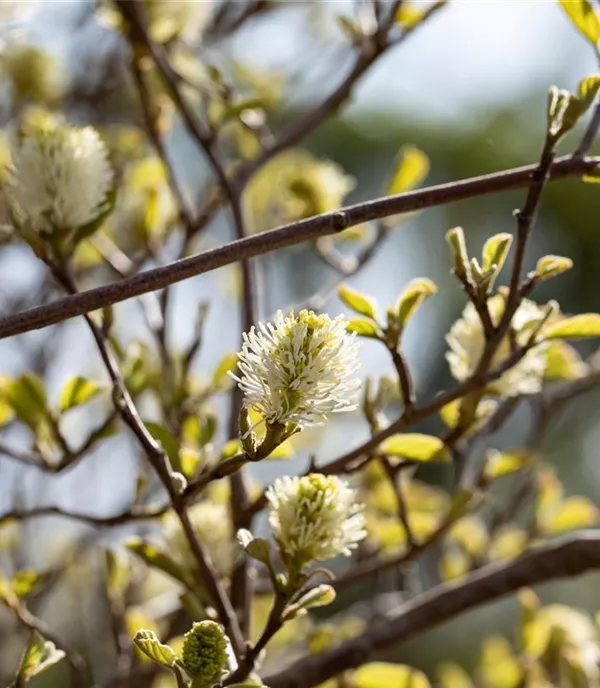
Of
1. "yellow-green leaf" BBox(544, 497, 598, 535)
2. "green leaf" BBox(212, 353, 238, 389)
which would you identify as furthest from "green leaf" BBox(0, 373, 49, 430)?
"yellow-green leaf" BBox(544, 497, 598, 535)

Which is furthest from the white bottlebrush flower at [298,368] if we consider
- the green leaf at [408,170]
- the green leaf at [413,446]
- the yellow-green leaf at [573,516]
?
the yellow-green leaf at [573,516]

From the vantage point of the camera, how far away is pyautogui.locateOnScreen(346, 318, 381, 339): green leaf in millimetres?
498

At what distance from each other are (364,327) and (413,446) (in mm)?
93

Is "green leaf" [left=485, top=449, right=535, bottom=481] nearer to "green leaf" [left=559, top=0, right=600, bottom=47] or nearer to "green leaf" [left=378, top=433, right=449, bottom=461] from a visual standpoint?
"green leaf" [left=378, top=433, right=449, bottom=461]

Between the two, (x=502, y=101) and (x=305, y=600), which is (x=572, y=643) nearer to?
(x=305, y=600)

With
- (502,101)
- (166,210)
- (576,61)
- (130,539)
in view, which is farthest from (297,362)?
(502,101)

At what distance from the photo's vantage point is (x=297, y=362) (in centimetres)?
41

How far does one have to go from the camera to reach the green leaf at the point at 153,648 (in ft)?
1.31

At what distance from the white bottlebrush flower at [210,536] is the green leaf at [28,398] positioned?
0.36ft

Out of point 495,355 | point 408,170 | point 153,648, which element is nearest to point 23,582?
point 153,648

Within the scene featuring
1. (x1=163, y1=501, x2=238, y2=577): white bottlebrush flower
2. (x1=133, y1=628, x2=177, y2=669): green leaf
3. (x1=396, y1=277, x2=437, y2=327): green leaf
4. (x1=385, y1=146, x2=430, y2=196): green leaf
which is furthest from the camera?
(x1=385, y1=146, x2=430, y2=196): green leaf

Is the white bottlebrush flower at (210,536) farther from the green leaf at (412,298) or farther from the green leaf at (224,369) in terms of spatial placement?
the green leaf at (412,298)

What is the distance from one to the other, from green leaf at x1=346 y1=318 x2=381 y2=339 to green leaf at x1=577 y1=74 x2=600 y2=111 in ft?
0.50

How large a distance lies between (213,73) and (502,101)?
2.04 meters
